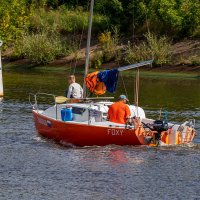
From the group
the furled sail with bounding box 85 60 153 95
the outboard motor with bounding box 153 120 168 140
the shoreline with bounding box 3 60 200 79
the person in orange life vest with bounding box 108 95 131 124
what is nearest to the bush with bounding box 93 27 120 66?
→ the shoreline with bounding box 3 60 200 79

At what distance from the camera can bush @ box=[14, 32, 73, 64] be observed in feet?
268

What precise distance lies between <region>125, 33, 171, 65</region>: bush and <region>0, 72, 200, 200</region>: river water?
106 ft

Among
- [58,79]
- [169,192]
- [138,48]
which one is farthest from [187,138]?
[138,48]

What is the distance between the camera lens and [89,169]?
29.7m

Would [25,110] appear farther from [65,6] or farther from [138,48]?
[65,6]

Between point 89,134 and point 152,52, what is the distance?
42.7 m

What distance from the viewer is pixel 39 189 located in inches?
1045

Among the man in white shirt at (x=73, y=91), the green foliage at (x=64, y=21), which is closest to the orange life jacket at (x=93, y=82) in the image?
the man in white shirt at (x=73, y=91)

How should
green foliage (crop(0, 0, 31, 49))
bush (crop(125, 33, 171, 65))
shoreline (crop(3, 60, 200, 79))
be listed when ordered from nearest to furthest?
shoreline (crop(3, 60, 200, 79)) < bush (crop(125, 33, 171, 65)) < green foliage (crop(0, 0, 31, 49))

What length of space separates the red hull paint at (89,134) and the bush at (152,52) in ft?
132

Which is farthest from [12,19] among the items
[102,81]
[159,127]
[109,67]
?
[159,127]

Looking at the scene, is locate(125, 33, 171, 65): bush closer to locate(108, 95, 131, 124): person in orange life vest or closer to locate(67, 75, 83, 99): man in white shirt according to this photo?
locate(67, 75, 83, 99): man in white shirt

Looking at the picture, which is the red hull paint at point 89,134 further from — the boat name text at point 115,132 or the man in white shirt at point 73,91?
the man in white shirt at point 73,91

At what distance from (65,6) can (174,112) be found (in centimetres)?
5321
